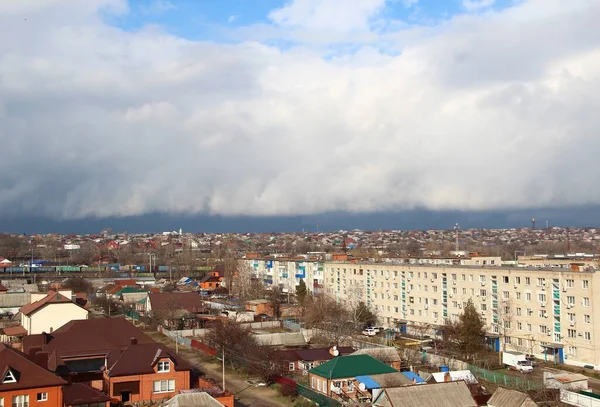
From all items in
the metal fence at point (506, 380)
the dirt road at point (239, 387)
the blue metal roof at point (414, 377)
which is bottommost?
the dirt road at point (239, 387)

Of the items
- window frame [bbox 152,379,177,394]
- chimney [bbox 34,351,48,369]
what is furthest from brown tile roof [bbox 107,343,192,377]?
chimney [bbox 34,351,48,369]

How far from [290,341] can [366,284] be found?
14543 millimetres

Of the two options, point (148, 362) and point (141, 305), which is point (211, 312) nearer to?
point (141, 305)

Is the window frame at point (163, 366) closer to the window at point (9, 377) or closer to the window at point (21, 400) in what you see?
the window at point (21, 400)

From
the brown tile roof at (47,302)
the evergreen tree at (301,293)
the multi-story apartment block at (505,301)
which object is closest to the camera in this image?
the multi-story apartment block at (505,301)

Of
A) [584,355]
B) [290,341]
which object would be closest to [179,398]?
[290,341]

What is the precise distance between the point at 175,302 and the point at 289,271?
2256 centimetres

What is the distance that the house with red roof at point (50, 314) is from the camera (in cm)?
4075

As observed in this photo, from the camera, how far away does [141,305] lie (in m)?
56.6

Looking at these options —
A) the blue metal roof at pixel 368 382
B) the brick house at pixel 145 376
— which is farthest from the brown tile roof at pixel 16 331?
the blue metal roof at pixel 368 382

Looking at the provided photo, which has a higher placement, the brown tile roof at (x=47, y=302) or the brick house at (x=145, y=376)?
the brown tile roof at (x=47, y=302)

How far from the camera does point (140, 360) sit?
27.0 m

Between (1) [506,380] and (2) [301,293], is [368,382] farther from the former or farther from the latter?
(2) [301,293]

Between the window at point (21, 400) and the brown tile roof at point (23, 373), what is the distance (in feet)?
1.15
